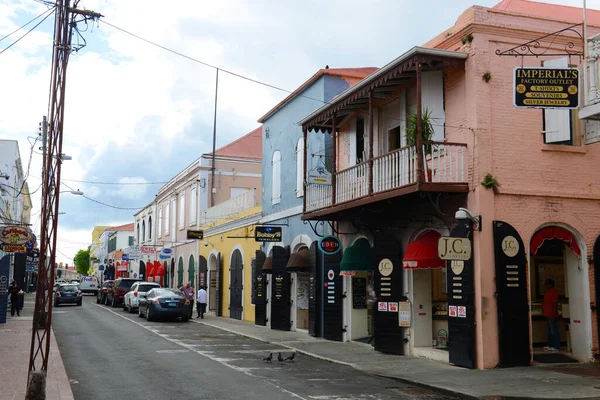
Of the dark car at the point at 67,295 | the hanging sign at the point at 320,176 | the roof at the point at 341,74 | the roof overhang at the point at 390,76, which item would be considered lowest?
the dark car at the point at 67,295

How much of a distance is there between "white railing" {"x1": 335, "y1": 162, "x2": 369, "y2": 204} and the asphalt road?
4.23 m

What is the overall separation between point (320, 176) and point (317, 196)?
2.11ft

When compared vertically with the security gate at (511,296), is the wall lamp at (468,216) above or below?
above

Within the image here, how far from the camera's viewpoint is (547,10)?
16.8m

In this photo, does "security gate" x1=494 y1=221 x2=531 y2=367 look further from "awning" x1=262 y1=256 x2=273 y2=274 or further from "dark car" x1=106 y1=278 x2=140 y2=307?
"dark car" x1=106 y1=278 x2=140 y2=307

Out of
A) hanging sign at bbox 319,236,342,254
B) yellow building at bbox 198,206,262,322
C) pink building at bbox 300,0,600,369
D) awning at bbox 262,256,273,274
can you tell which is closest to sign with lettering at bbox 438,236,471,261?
pink building at bbox 300,0,600,369

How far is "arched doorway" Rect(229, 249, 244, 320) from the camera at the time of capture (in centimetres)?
2647

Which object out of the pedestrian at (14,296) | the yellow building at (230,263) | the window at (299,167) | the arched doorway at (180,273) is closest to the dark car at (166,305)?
the yellow building at (230,263)

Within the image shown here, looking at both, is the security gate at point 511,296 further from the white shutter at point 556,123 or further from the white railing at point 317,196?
the white railing at point 317,196

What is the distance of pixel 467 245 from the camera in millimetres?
12305

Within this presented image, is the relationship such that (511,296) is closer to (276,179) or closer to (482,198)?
(482,198)

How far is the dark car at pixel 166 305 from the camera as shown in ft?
81.5

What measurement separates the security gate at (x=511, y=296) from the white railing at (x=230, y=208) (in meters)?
15.0

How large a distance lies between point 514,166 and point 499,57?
238cm
